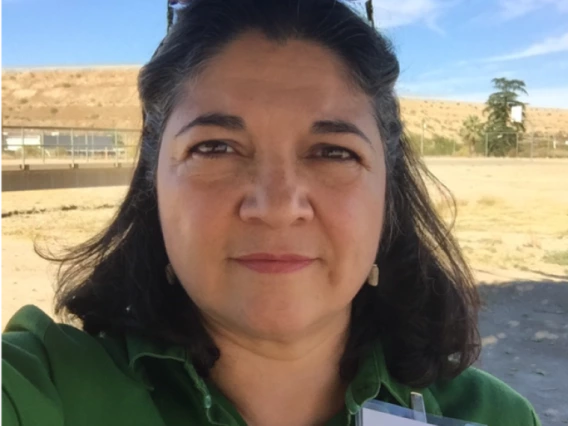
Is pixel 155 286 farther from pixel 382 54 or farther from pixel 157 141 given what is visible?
pixel 382 54

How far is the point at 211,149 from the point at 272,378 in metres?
0.43

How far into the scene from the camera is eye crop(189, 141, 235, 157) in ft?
A: 3.60

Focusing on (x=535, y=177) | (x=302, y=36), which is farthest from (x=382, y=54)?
(x=535, y=177)

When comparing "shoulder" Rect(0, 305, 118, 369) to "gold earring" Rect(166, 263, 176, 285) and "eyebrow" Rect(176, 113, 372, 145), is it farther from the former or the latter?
"eyebrow" Rect(176, 113, 372, 145)

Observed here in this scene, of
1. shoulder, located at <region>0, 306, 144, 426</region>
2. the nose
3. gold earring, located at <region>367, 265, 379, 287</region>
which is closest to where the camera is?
shoulder, located at <region>0, 306, 144, 426</region>

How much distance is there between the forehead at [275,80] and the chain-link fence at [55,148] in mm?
13141

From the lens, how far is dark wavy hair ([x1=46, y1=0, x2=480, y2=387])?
1.18 metres

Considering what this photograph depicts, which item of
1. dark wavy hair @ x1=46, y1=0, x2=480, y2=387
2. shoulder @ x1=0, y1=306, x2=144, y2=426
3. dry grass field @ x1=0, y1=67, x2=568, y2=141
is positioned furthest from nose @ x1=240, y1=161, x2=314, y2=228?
dry grass field @ x1=0, y1=67, x2=568, y2=141

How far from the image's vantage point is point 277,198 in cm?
103

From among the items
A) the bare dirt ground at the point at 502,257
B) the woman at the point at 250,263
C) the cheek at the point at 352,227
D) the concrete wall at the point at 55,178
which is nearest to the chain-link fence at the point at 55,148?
the concrete wall at the point at 55,178

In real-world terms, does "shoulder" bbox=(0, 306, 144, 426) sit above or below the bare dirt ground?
above

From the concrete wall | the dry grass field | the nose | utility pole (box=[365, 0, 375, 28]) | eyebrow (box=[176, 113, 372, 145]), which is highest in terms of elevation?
the dry grass field

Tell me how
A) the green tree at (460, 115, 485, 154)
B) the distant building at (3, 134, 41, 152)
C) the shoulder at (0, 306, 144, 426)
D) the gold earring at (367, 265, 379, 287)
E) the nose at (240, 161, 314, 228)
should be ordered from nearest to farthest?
1. the shoulder at (0, 306, 144, 426)
2. the nose at (240, 161, 314, 228)
3. the gold earring at (367, 265, 379, 287)
4. the distant building at (3, 134, 41, 152)
5. the green tree at (460, 115, 485, 154)

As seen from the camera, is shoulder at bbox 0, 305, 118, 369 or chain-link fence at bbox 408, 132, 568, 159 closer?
shoulder at bbox 0, 305, 118, 369
